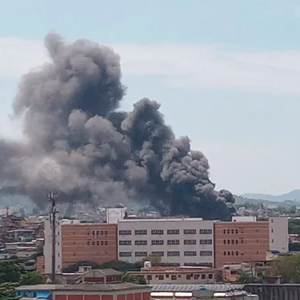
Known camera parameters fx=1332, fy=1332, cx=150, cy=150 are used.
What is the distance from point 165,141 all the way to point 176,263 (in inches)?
1194

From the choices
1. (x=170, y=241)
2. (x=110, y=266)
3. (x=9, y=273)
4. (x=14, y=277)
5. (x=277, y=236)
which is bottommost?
(x=110, y=266)

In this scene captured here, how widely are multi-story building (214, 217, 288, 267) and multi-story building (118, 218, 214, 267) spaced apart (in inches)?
26.4

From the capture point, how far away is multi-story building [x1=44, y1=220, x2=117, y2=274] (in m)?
91.4

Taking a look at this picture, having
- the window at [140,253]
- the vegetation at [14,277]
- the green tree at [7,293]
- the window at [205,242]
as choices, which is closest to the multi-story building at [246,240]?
the window at [205,242]

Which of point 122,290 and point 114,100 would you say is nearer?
point 122,290

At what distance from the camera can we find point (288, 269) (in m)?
72.8

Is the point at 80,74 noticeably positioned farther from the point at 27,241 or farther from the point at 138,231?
the point at 138,231

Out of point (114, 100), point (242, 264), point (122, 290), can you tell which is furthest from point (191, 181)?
point (122, 290)

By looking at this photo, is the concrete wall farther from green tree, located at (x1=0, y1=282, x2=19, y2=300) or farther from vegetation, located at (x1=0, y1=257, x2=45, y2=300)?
green tree, located at (x1=0, y1=282, x2=19, y2=300)

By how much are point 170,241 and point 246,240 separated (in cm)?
520

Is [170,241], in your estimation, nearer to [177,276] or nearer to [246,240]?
[246,240]

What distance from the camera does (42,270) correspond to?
85.6m

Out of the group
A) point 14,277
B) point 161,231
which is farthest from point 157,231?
point 14,277

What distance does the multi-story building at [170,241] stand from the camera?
90812 mm
